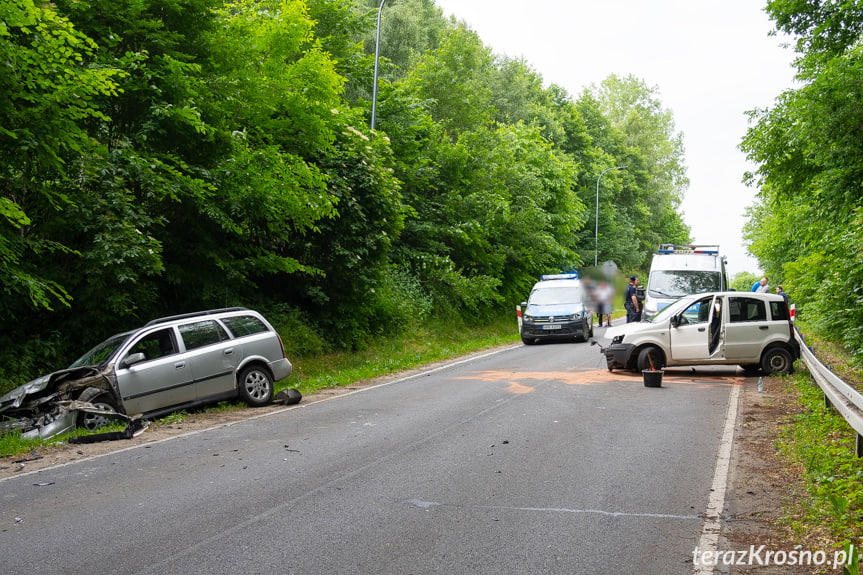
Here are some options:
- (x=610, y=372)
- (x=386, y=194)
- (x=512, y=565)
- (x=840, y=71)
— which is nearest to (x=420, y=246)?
(x=386, y=194)

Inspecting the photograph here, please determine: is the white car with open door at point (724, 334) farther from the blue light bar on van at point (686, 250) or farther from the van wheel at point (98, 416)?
the van wheel at point (98, 416)

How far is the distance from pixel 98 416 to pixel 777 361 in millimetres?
12741

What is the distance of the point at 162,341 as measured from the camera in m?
11.7

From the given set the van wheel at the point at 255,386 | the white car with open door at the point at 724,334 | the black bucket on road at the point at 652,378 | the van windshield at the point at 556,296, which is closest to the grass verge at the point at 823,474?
the black bucket on road at the point at 652,378

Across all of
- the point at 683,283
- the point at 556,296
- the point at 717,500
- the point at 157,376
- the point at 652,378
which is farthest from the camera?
the point at 556,296

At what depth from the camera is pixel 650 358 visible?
51.2 ft

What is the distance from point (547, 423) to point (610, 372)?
6.56 meters

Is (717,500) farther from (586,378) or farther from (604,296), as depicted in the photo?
(604,296)

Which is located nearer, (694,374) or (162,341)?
(162,341)

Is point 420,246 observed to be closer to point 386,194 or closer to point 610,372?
point 386,194

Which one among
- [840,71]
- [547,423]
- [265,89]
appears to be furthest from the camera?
[265,89]

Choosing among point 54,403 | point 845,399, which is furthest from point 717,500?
point 54,403

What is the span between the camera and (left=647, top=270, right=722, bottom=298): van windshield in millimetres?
22297

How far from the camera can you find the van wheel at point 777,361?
49.9 ft
